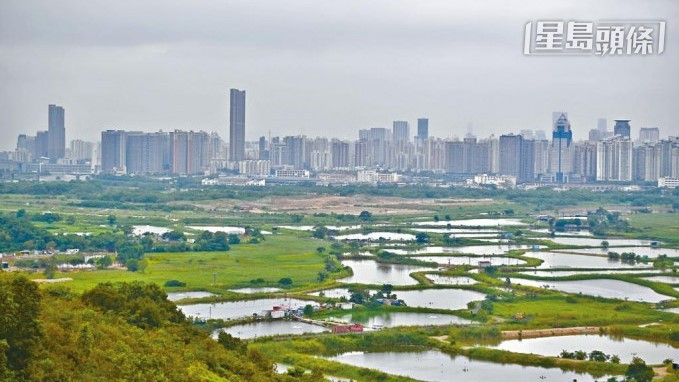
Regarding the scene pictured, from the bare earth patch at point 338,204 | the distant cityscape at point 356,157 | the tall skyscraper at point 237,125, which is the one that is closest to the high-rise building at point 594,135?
the distant cityscape at point 356,157

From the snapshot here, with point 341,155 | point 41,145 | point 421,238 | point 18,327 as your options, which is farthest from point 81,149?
point 18,327

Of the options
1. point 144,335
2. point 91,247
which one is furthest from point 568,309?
point 91,247

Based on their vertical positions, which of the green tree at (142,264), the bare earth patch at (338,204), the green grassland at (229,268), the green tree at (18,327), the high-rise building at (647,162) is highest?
the high-rise building at (647,162)

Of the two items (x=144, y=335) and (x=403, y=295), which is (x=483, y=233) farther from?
(x=144, y=335)

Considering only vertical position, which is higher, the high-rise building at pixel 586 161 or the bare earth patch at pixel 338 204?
the high-rise building at pixel 586 161

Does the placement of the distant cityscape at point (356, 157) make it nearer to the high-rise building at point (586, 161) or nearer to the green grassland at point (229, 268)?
the high-rise building at point (586, 161)

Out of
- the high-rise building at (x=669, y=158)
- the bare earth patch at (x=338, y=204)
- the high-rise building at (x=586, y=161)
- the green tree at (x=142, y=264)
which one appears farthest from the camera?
the high-rise building at (x=586, y=161)

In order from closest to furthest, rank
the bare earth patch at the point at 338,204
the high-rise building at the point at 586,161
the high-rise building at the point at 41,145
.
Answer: the bare earth patch at the point at 338,204 → the high-rise building at the point at 586,161 → the high-rise building at the point at 41,145

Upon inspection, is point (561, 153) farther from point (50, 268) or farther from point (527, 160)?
point (50, 268)
